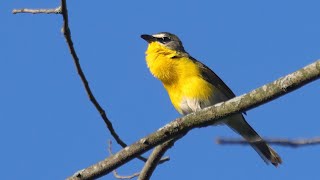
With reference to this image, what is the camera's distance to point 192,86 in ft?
26.4

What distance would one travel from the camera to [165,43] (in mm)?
8984

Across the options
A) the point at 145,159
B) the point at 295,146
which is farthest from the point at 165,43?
the point at 295,146

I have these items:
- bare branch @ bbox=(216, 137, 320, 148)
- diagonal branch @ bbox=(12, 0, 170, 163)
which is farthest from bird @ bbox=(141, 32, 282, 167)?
bare branch @ bbox=(216, 137, 320, 148)

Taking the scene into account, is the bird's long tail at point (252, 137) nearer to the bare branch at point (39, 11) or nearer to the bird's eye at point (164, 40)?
the bird's eye at point (164, 40)

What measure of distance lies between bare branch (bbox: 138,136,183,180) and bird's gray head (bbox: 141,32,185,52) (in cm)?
389

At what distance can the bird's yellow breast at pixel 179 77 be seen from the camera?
8.03 metres

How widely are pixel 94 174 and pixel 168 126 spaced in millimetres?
731

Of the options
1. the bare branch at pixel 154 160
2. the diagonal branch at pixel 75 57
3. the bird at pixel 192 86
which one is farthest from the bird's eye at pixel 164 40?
the bare branch at pixel 154 160

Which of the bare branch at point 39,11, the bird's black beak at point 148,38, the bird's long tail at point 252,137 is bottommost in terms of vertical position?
the bird's long tail at point 252,137

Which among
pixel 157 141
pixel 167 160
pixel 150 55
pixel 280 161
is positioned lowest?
pixel 280 161

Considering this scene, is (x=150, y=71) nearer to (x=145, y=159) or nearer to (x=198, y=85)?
(x=198, y=85)

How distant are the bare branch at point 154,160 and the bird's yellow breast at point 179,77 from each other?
2.86 m

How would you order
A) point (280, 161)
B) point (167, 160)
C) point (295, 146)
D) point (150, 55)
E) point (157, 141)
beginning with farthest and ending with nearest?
point (150, 55), point (280, 161), point (167, 160), point (157, 141), point (295, 146)

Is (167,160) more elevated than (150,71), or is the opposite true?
(150,71)
